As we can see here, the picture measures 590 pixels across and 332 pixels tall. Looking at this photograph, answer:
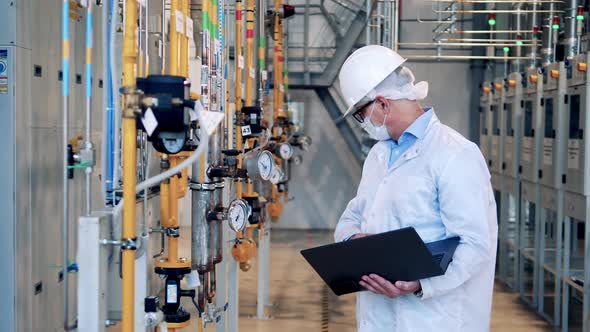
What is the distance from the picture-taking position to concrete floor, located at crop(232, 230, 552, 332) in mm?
5684

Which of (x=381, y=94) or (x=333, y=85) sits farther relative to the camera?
(x=333, y=85)

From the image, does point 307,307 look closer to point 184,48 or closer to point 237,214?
point 237,214

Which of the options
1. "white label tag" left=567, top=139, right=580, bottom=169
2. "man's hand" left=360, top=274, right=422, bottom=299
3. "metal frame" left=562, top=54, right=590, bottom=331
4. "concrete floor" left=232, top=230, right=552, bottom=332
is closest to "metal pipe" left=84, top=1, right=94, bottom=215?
"man's hand" left=360, top=274, right=422, bottom=299

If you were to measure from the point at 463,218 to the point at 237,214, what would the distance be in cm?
158

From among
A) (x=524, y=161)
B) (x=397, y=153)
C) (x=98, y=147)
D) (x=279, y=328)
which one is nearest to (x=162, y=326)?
(x=397, y=153)

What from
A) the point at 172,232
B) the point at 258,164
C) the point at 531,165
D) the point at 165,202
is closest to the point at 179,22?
the point at 165,202

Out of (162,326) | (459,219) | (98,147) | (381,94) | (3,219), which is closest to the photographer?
(459,219)

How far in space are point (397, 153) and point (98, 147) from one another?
7.17ft

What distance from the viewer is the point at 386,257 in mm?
2344

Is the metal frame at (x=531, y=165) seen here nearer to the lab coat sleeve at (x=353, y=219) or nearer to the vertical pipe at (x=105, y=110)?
the lab coat sleeve at (x=353, y=219)

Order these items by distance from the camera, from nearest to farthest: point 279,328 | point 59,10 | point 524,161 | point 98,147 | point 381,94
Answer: point 381,94
point 59,10
point 98,147
point 279,328
point 524,161

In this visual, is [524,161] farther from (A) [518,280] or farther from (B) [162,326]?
(B) [162,326]

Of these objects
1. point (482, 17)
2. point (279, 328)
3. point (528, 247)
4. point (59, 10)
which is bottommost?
point (279, 328)

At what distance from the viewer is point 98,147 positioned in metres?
4.23
